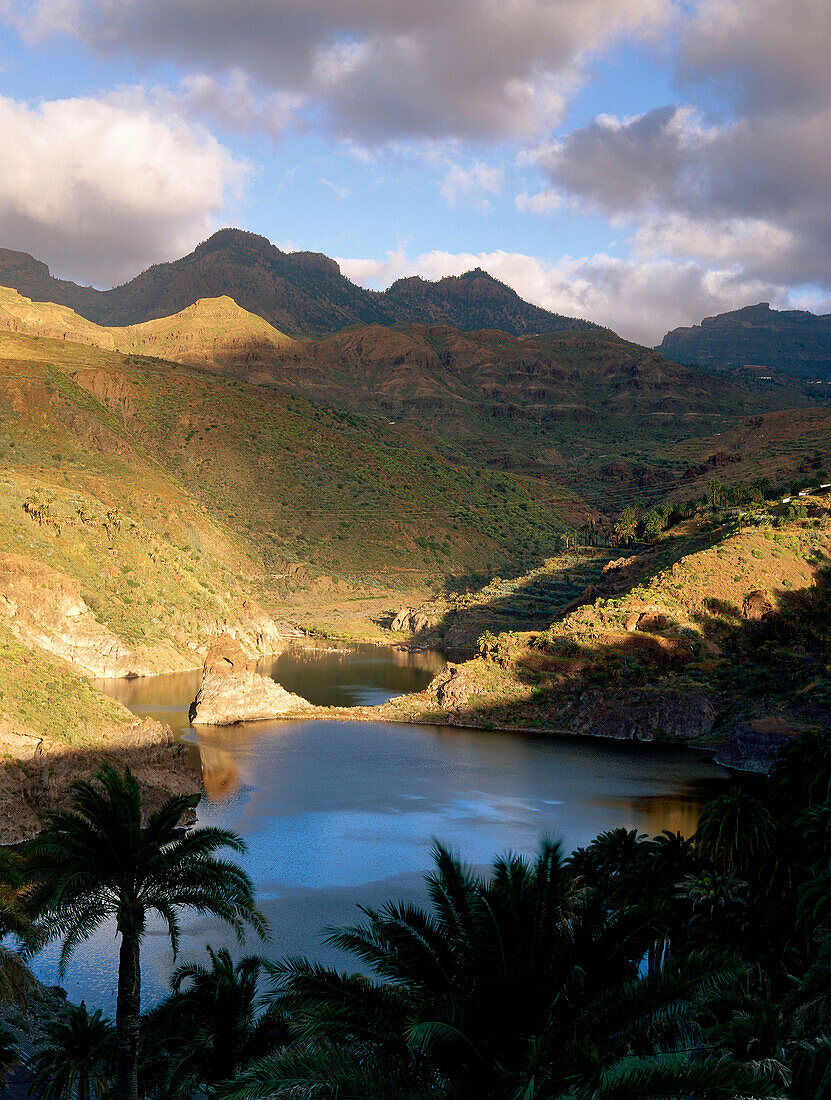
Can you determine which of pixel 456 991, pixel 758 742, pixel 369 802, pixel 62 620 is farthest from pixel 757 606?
pixel 456 991

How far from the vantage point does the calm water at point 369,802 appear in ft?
123

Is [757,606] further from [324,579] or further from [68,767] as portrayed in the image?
[324,579]

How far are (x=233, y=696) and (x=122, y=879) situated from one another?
60922 millimetres

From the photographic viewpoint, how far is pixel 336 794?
59.1m

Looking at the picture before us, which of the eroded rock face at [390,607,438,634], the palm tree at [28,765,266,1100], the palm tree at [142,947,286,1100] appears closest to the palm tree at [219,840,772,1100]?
the palm tree at [28,765,266,1100]

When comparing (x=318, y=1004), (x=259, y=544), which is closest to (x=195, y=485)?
(x=259, y=544)

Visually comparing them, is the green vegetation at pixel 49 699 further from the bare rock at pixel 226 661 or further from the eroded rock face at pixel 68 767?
the bare rock at pixel 226 661

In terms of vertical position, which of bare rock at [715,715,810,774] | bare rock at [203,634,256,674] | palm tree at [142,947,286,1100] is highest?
bare rock at [203,634,256,674]

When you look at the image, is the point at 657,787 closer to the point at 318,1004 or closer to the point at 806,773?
the point at 806,773

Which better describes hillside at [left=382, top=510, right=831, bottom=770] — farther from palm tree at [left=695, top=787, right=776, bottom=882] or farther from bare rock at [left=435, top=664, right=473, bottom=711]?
palm tree at [left=695, top=787, right=776, bottom=882]

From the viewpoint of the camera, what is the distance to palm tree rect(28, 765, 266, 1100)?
66.9ft

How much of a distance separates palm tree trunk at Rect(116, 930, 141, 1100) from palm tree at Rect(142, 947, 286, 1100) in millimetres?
1306

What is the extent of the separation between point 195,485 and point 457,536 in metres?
54.4

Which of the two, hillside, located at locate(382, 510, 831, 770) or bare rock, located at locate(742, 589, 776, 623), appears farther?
bare rock, located at locate(742, 589, 776, 623)
